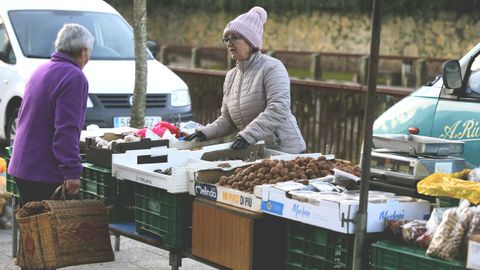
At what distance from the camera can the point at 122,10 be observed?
3375cm

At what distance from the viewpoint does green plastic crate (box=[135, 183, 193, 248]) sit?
6.09 metres

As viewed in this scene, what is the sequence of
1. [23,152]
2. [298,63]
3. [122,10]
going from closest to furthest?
[23,152], [298,63], [122,10]

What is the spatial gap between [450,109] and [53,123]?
3458 mm

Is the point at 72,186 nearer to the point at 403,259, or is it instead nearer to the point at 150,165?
the point at 150,165

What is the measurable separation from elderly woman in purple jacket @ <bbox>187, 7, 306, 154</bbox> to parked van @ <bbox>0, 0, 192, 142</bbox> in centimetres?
481

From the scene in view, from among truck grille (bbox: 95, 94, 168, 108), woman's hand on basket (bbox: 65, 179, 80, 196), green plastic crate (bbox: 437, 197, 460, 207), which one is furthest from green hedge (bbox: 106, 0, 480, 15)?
green plastic crate (bbox: 437, 197, 460, 207)

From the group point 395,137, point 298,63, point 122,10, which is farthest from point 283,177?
point 122,10

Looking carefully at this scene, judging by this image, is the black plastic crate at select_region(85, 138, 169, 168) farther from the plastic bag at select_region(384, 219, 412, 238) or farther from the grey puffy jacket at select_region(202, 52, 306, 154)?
the plastic bag at select_region(384, 219, 412, 238)

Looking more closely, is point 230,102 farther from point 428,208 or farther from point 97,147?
point 428,208

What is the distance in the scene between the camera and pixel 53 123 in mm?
6090

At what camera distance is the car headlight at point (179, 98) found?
A: 12.3m

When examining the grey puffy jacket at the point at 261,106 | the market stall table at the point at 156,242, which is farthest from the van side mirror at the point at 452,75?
the market stall table at the point at 156,242

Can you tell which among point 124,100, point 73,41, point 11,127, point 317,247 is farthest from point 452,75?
point 11,127

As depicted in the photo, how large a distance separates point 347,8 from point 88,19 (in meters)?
17.8
